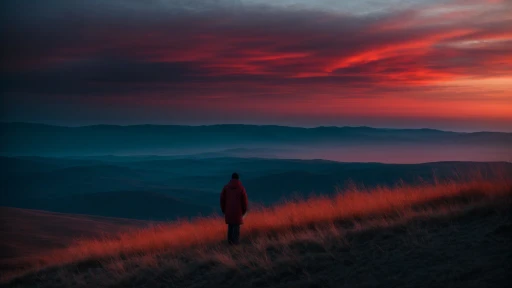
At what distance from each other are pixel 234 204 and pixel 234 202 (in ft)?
0.15

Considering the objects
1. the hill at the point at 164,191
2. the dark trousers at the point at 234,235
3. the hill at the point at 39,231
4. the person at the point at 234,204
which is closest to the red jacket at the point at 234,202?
the person at the point at 234,204

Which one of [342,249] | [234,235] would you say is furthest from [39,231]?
[342,249]

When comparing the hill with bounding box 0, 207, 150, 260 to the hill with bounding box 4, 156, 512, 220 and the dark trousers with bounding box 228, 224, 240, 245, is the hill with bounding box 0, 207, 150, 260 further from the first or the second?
the hill with bounding box 4, 156, 512, 220

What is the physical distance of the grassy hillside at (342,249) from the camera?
6266 millimetres

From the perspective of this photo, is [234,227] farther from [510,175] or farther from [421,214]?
[510,175]

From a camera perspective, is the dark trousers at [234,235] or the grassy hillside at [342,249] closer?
the grassy hillside at [342,249]

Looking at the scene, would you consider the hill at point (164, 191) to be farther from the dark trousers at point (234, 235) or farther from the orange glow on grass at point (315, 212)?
the dark trousers at point (234, 235)

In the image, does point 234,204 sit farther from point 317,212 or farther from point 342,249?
point 342,249

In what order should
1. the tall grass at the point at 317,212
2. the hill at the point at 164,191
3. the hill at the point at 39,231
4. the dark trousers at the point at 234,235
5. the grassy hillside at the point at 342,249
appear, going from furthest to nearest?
the hill at the point at 164,191 → the hill at the point at 39,231 → the tall grass at the point at 317,212 → the dark trousers at the point at 234,235 → the grassy hillside at the point at 342,249

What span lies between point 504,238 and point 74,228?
53376 millimetres

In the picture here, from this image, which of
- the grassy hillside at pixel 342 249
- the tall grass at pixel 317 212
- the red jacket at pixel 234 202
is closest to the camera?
the grassy hillside at pixel 342 249

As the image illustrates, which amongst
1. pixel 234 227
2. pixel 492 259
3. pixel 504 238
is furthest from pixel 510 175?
pixel 234 227

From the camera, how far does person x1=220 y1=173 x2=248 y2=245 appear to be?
31.2ft

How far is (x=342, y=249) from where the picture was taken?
25.2 ft
